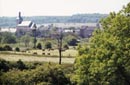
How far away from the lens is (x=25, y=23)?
646 feet

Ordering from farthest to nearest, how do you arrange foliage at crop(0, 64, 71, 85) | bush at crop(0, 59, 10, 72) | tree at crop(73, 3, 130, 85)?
1. bush at crop(0, 59, 10, 72)
2. foliage at crop(0, 64, 71, 85)
3. tree at crop(73, 3, 130, 85)

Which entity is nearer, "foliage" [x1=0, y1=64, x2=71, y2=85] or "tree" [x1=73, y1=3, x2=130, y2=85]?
"tree" [x1=73, y1=3, x2=130, y2=85]

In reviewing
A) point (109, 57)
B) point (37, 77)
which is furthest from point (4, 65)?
point (109, 57)

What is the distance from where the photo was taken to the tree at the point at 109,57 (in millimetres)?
21828

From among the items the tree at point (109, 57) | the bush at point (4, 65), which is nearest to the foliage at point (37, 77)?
the tree at point (109, 57)

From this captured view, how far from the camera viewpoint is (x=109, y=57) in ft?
72.8

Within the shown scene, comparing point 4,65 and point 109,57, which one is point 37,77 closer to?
point 109,57

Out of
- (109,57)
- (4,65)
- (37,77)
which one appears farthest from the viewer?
(4,65)

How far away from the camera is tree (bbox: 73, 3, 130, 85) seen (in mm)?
21828

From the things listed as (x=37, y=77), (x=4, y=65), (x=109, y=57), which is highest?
(x=109, y=57)

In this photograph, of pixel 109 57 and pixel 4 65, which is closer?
pixel 109 57

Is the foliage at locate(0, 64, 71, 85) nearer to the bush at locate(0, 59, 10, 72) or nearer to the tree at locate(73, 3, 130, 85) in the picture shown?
the tree at locate(73, 3, 130, 85)

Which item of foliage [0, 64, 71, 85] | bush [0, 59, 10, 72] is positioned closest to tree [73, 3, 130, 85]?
foliage [0, 64, 71, 85]

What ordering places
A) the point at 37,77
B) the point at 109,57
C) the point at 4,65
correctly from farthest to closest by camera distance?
the point at 4,65 < the point at 37,77 < the point at 109,57
